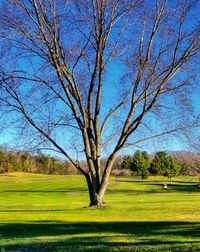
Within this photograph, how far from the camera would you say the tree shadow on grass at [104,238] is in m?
8.41

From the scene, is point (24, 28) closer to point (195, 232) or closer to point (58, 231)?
point (58, 231)

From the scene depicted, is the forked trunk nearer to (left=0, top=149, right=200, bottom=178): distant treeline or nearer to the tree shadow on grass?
the tree shadow on grass

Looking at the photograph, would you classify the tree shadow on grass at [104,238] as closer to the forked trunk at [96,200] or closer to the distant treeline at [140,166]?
the forked trunk at [96,200]

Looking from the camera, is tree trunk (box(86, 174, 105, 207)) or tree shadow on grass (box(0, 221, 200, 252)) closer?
tree shadow on grass (box(0, 221, 200, 252))

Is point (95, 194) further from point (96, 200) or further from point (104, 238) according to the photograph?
point (104, 238)

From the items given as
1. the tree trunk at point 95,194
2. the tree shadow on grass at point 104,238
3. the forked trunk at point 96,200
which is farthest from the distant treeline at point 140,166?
the tree shadow on grass at point 104,238

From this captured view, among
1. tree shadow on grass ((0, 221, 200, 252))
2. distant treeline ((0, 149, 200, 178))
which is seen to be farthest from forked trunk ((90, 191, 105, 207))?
distant treeline ((0, 149, 200, 178))

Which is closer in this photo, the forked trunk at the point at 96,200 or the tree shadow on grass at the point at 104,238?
the tree shadow on grass at the point at 104,238

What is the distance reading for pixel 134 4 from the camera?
68.4 ft

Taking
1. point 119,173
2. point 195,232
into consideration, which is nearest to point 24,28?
point 195,232

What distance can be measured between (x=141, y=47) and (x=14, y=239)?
14.0m

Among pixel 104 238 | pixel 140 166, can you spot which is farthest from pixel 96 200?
pixel 140 166

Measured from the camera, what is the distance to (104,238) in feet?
32.3

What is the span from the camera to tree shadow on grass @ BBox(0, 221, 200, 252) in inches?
331
